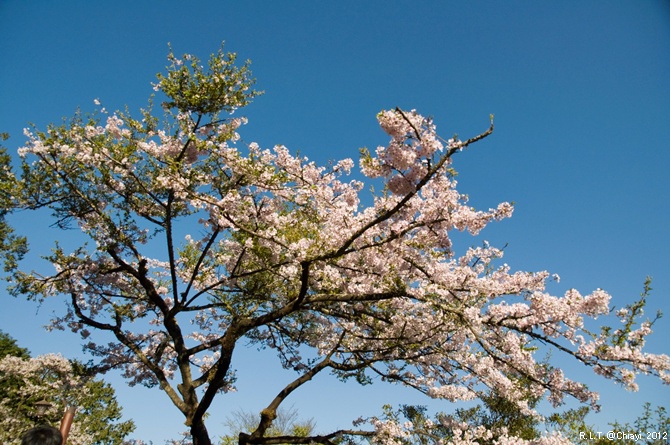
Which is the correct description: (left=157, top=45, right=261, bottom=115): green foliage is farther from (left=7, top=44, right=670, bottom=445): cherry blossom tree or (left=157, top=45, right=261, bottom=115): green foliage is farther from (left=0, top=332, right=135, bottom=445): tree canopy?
(left=0, top=332, right=135, bottom=445): tree canopy

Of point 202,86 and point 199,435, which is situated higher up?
point 202,86

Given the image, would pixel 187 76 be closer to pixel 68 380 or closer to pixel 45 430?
pixel 45 430

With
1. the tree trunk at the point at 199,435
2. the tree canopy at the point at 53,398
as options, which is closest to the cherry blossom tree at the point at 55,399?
the tree canopy at the point at 53,398

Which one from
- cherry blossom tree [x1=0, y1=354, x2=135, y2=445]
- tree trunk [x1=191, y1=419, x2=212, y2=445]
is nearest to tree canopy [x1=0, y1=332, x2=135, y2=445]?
cherry blossom tree [x1=0, y1=354, x2=135, y2=445]

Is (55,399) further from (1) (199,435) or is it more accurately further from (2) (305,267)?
(2) (305,267)

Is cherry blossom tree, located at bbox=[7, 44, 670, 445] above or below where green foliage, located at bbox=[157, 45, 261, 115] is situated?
below

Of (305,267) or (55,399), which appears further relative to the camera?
(55,399)

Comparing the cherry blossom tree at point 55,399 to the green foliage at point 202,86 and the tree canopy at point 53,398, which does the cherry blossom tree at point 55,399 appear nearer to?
the tree canopy at point 53,398

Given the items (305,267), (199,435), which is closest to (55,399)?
(199,435)

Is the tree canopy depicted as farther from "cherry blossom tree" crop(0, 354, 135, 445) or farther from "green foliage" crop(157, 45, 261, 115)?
"green foliage" crop(157, 45, 261, 115)

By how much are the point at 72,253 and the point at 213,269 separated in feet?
10.6

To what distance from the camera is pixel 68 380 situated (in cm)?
1278

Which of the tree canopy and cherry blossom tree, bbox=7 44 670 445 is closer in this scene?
cherry blossom tree, bbox=7 44 670 445

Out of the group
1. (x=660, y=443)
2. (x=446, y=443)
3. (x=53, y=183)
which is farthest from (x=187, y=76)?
(x=660, y=443)
